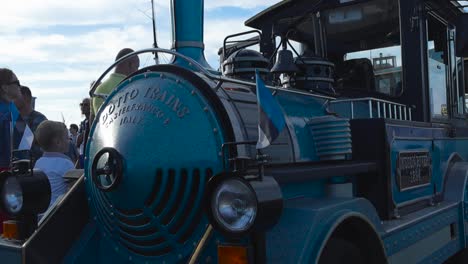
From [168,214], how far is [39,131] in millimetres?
1600

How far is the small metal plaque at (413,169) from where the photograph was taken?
311cm

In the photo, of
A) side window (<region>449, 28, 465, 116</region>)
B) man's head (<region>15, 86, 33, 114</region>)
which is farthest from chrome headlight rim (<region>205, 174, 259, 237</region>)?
side window (<region>449, 28, 465, 116</region>)

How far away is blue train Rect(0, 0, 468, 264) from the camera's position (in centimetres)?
192

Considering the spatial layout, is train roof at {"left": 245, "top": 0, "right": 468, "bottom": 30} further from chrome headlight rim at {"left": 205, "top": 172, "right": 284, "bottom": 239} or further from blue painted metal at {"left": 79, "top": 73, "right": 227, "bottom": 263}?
chrome headlight rim at {"left": 205, "top": 172, "right": 284, "bottom": 239}

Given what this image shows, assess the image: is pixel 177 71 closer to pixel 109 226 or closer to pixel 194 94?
pixel 194 94

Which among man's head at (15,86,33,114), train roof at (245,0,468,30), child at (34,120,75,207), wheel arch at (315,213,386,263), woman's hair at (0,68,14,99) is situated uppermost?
train roof at (245,0,468,30)

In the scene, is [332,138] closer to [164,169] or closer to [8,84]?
[164,169]

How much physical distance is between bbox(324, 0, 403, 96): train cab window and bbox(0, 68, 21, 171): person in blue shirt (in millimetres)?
2616

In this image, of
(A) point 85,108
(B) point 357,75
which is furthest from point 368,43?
(A) point 85,108

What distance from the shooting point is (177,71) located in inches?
90.0

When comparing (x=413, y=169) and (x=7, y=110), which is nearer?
(x=413, y=169)

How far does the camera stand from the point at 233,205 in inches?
70.1

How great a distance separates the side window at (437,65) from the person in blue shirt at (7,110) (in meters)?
3.30

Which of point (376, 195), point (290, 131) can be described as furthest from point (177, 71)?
point (376, 195)
